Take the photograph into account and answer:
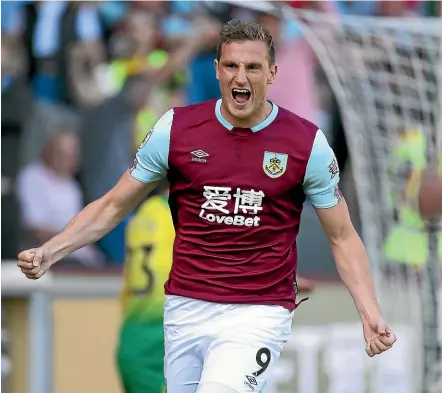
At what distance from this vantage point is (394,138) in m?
9.15

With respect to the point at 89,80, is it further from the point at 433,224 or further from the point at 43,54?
the point at 433,224

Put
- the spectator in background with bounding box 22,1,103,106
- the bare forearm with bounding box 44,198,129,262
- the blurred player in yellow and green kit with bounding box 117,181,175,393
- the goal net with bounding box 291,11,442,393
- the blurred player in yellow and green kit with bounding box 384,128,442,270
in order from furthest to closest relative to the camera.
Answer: the spectator in background with bounding box 22,1,103,106, the blurred player in yellow and green kit with bounding box 384,128,442,270, the goal net with bounding box 291,11,442,393, the blurred player in yellow and green kit with bounding box 117,181,175,393, the bare forearm with bounding box 44,198,129,262

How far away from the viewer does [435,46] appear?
346 inches

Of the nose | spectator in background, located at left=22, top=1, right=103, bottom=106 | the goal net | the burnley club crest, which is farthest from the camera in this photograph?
spectator in background, located at left=22, top=1, right=103, bottom=106

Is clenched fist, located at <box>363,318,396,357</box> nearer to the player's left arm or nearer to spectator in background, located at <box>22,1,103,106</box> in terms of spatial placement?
the player's left arm

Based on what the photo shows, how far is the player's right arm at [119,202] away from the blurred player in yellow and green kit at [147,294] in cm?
171

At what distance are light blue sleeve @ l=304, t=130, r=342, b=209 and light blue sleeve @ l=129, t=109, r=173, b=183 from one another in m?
0.60

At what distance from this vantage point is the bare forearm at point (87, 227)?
5.06m

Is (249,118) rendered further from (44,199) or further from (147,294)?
(44,199)

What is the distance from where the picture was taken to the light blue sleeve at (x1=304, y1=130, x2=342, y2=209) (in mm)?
4949

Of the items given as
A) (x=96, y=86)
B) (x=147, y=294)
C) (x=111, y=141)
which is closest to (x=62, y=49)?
(x=96, y=86)

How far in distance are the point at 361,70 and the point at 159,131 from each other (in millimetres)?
4182

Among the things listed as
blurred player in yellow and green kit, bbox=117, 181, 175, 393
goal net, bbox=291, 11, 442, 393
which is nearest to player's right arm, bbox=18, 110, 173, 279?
blurred player in yellow and green kit, bbox=117, 181, 175, 393

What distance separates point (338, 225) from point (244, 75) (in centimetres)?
78
